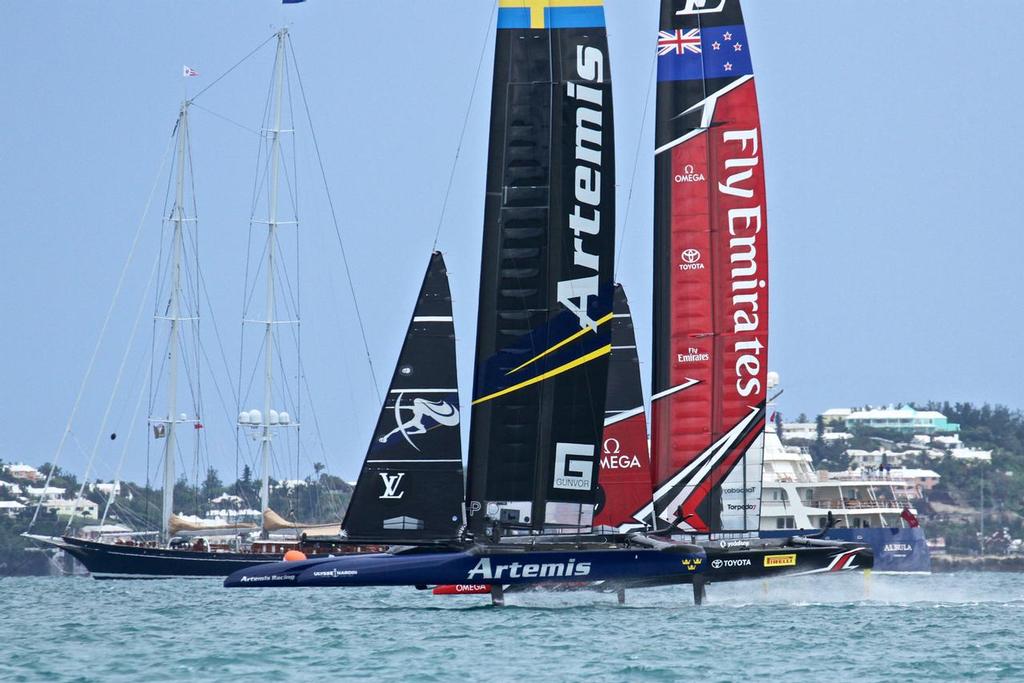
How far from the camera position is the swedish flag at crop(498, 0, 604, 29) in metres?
30.1

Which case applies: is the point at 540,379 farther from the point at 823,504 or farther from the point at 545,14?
the point at 823,504

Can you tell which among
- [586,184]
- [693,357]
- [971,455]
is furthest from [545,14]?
[971,455]

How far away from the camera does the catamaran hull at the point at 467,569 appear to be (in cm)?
2841

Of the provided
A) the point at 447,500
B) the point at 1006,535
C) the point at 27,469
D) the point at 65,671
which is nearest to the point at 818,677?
the point at 65,671

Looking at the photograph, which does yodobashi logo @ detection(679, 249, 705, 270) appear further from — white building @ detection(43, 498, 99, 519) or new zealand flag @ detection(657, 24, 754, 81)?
white building @ detection(43, 498, 99, 519)

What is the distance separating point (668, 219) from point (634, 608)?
288 inches

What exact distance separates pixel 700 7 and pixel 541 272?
299 inches

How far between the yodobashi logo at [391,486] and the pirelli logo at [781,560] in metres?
6.22

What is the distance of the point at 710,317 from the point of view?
33625mm

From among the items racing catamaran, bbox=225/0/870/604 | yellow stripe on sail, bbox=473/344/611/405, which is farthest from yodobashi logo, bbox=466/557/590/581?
yellow stripe on sail, bbox=473/344/611/405

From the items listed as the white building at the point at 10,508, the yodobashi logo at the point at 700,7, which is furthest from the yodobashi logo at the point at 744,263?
the white building at the point at 10,508

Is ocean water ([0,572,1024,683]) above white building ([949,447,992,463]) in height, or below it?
below

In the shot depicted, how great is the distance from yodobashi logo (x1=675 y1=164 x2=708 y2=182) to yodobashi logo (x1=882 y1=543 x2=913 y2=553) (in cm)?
2466

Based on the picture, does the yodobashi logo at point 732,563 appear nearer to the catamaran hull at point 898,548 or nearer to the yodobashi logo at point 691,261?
the yodobashi logo at point 691,261
